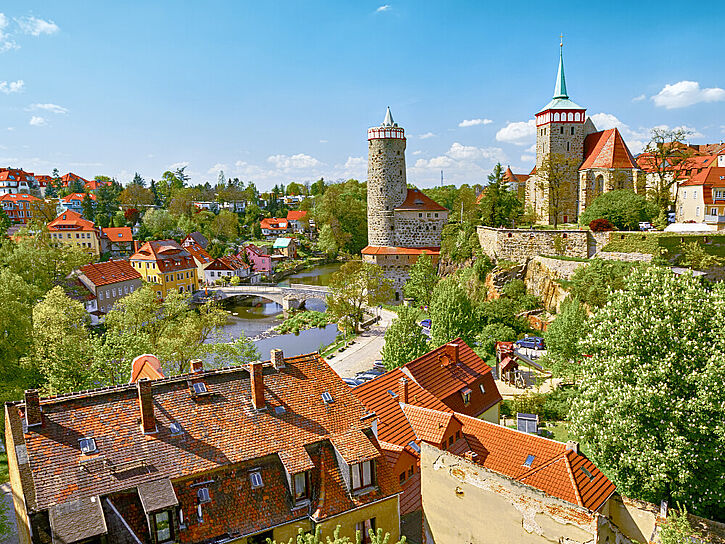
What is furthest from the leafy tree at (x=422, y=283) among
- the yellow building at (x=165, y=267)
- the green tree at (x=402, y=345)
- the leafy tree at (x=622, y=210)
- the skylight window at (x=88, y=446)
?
the skylight window at (x=88, y=446)

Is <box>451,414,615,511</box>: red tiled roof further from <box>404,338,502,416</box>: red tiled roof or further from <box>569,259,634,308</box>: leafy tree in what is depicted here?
<box>569,259,634,308</box>: leafy tree

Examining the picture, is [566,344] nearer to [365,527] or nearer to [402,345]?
[402,345]

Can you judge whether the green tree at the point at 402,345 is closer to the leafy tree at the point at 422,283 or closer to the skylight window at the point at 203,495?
the skylight window at the point at 203,495

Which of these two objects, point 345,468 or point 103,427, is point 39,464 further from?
point 345,468

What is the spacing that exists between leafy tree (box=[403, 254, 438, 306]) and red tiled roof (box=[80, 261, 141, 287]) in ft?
91.9

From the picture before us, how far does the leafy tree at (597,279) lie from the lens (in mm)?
29344

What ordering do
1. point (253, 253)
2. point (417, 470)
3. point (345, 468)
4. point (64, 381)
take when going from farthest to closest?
point (253, 253)
point (64, 381)
point (417, 470)
point (345, 468)

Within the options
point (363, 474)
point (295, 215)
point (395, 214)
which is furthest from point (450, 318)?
point (295, 215)

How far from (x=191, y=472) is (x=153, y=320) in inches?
823

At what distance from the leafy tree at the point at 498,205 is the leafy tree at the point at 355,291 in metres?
10.5

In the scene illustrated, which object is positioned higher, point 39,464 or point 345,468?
point 39,464

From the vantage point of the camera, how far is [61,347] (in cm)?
2217

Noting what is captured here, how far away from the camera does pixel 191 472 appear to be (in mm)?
10906

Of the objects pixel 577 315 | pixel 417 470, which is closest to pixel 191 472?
pixel 417 470
